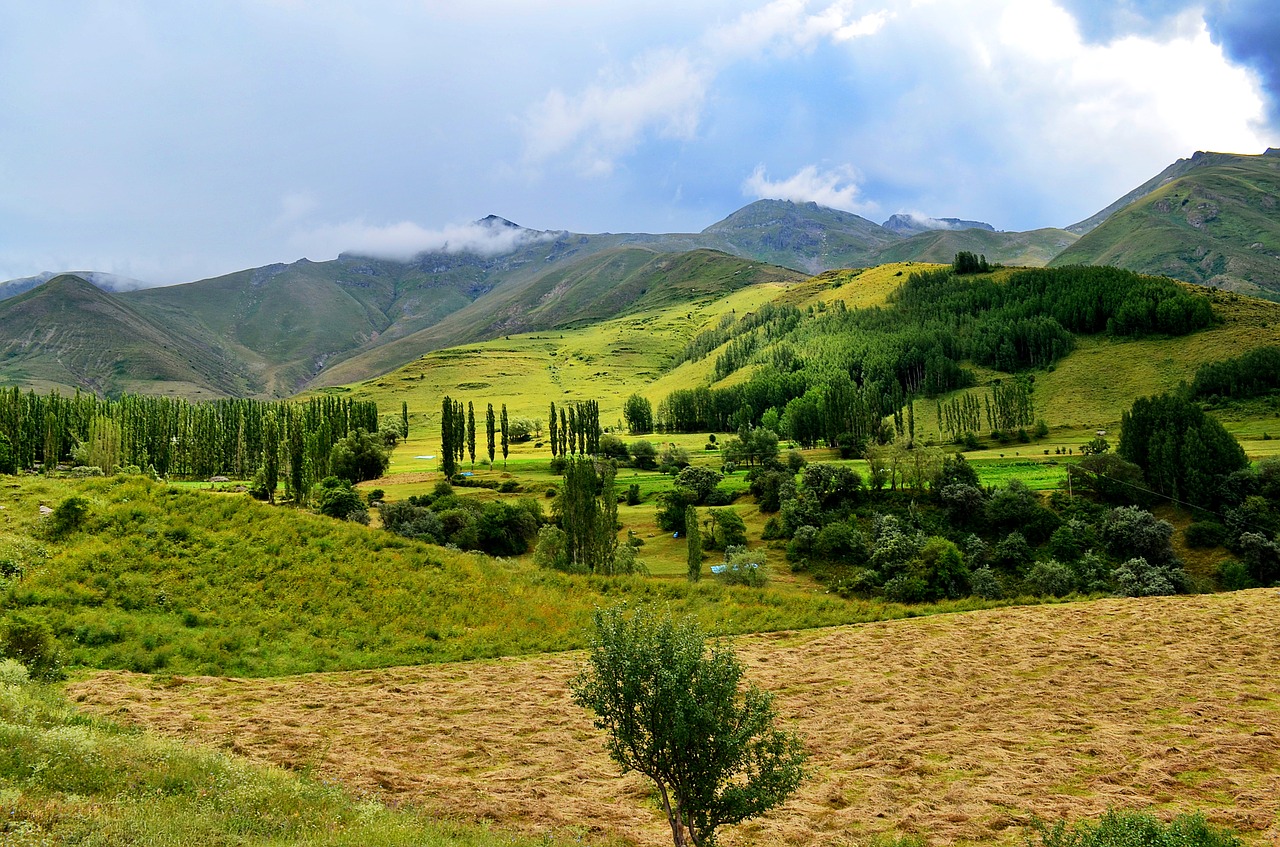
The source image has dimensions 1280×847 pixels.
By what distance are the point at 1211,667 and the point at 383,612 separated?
33.5 m

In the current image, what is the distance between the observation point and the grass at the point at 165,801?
10.4 metres

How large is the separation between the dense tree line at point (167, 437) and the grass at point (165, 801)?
59325mm

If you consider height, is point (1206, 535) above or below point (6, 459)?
below

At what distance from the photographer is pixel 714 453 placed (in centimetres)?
13688

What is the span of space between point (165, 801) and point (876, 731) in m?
18.3

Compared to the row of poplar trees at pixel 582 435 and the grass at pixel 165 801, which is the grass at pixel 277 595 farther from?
the row of poplar trees at pixel 582 435

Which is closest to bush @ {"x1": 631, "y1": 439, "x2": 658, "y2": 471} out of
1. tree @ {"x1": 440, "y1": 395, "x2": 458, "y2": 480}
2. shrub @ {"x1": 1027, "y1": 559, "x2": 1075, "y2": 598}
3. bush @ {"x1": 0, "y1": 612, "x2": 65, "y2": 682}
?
tree @ {"x1": 440, "y1": 395, "x2": 458, "y2": 480}

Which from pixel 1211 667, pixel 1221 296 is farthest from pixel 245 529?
pixel 1221 296

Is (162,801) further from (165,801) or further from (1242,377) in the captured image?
(1242,377)

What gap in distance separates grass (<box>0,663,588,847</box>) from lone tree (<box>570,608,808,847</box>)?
120 inches

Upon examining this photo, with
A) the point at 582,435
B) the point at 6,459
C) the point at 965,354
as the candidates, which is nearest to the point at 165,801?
the point at 6,459

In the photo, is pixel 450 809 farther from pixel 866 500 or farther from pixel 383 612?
pixel 866 500

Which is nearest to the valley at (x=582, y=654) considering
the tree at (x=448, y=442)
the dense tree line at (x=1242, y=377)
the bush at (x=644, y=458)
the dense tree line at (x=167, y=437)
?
the dense tree line at (x=167, y=437)

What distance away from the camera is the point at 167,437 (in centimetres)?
10631
